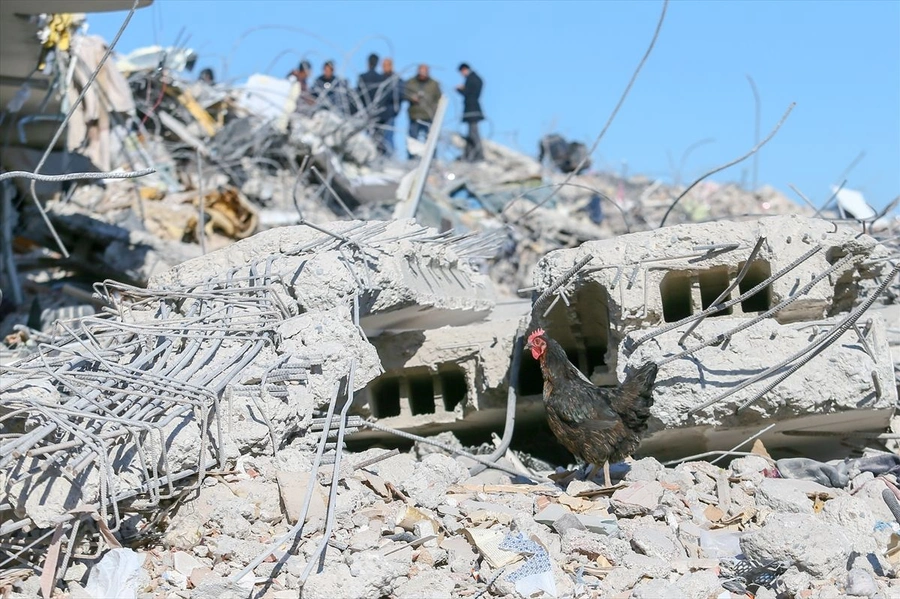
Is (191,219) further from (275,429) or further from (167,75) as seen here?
(275,429)

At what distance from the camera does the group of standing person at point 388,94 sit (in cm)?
1449

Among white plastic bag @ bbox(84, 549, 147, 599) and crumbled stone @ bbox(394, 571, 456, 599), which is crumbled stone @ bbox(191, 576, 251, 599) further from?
crumbled stone @ bbox(394, 571, 456, 599)

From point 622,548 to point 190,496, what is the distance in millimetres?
1844

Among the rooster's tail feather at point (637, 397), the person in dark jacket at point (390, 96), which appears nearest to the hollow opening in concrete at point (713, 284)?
the rooster's tail feather at point (637, 397)

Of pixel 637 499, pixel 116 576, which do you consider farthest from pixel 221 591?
pixel 637 499

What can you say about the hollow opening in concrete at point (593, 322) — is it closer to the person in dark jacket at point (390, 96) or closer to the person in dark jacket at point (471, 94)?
the person in dark jacket at point (390, 96)

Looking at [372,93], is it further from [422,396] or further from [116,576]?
[116,576]

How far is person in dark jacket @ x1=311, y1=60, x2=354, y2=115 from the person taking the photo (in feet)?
46.6

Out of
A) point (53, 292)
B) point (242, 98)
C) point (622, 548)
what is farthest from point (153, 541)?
point (242, 98)

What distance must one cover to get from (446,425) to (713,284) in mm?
1907

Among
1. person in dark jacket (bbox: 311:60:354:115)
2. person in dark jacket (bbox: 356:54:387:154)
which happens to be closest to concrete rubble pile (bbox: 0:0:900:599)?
person in dark jacket (bbox: 311:60:354:115)

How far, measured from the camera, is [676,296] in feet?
19.0

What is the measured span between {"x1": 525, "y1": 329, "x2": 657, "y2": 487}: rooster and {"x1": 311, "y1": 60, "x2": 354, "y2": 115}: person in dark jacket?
9.68 m

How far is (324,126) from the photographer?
14.0 meters
